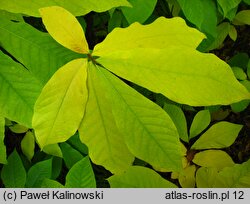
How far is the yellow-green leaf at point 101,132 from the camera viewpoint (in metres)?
0.42

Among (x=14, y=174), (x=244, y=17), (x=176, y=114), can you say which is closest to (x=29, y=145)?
(x=14, y=174)

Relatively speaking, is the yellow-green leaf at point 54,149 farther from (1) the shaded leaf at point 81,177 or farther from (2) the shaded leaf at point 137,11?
(2) the shaded leaf at point 137,11

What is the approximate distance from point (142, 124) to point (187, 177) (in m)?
0.41

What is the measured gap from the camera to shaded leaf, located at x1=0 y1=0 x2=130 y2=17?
41 centimetres

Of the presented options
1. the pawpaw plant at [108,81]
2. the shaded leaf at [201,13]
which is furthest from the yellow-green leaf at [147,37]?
the shaded leaf at [201,13]

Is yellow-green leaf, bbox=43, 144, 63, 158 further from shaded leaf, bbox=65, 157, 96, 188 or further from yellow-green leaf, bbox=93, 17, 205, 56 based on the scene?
yellow-green leaf, bbox=93, 17, 205, 56

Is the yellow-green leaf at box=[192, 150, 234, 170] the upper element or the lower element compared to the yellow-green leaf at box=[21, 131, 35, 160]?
lower

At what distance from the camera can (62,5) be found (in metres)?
0.43

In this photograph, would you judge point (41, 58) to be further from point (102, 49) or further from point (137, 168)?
point (137, 168)

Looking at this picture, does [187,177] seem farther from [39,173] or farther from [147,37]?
[147,37]

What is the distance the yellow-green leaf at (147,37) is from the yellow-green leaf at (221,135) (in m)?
0.42

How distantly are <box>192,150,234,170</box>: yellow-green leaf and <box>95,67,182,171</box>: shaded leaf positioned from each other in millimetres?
357

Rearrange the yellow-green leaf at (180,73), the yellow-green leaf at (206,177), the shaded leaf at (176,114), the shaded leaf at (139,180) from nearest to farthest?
the yellow-green leaf at (180,73) → the shaded leaf at (139,180) → the yellow-green leaf at (206,177) → the shaded leaf at (176,114)

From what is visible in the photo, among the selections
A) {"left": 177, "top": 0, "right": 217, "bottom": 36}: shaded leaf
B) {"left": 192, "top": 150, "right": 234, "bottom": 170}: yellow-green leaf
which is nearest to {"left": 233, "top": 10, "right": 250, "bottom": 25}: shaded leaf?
{"left": 177, "top": 0, "right": 217, "bottom": 36}: shaded leaf
